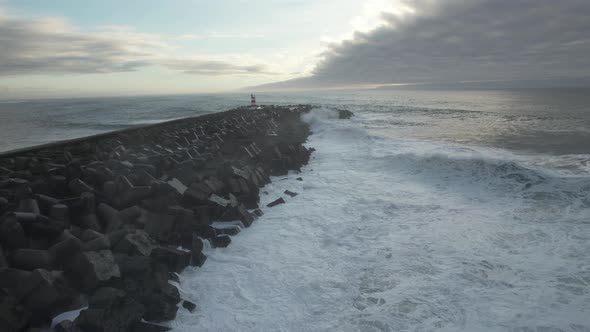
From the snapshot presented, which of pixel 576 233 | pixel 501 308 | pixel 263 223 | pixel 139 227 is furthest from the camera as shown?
pixel 263 223

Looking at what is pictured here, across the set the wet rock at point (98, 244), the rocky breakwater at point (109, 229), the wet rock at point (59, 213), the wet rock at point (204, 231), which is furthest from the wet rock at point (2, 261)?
the wet rock at point (204, 231)

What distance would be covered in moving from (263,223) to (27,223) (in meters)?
3.17

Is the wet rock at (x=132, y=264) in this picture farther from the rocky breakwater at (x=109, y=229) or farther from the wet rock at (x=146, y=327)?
the wet rock at (x=146, y=327)

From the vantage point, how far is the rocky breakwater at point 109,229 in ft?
9.11

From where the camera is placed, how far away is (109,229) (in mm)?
4141

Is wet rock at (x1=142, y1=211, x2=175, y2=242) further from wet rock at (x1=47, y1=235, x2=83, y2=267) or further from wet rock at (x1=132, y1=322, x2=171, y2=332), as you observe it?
wet rock at (x1=132, y1=322, x2=171, y2=332)

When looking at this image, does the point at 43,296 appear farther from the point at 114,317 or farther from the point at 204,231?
the point at 204,231

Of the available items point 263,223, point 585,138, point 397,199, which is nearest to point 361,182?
point 397,199

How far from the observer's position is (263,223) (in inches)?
220

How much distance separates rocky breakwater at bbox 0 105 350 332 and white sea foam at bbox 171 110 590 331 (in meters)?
0.38

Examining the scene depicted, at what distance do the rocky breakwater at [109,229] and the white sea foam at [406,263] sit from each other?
38 centimetres

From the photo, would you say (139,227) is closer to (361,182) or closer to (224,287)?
(224,287)

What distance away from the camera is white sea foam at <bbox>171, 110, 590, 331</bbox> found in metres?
3.24

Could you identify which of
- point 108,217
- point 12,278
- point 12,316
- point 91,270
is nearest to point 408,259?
point 91,270
